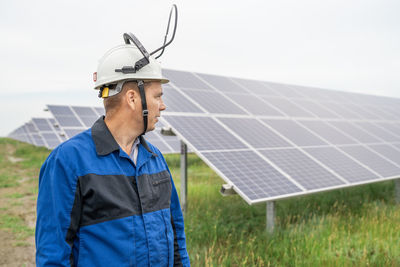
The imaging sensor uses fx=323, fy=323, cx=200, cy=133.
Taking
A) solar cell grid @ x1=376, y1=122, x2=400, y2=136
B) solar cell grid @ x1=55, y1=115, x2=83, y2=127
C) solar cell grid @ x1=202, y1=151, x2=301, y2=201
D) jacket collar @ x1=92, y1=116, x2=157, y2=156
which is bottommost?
solar cell grid @ x1=55, y1=115, x2=83, y2=127

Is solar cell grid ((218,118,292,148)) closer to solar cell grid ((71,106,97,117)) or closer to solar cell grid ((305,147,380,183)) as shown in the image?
solar cell grid ((305,147,380,183))

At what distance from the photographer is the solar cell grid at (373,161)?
7.43m

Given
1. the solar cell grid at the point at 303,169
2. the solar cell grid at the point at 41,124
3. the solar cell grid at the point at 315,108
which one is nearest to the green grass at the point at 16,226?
the solar cell grid at the point at 303,169

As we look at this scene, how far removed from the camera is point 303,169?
6.06 m

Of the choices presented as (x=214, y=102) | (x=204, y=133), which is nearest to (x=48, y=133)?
(x=214, y=102)

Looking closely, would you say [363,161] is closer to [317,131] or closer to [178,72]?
[317,131]

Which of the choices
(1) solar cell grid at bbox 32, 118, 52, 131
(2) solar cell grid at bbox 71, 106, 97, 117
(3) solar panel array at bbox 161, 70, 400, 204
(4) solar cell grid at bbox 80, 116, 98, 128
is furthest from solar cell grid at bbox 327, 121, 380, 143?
(1) solar cell grid at bbox 32, 118, 52, 131

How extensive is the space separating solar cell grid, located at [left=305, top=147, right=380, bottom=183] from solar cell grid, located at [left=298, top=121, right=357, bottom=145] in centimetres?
69

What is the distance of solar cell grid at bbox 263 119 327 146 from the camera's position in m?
7.36

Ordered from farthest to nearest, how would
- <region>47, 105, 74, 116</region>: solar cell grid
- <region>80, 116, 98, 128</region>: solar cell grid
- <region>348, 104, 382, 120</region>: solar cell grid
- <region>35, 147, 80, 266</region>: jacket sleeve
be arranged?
<region>80, 116, 98, 128</region>: solar cell grid → <region>47, 105, 74, 116</region>: solar cell grid → <region>348, 104, 382, 120</region>: solar cell grid → <region>35, 147, 80, 266</region>: jacket sleeve

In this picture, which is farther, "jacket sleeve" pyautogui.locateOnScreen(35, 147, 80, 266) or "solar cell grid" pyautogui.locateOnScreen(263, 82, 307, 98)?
"solar cell grid" pyautogui.locateOnScreen(263, 82, 307, 98)

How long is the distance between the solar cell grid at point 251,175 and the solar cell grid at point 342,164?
5.43 ft

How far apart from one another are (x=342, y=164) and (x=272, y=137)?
1604 mm

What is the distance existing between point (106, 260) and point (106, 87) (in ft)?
3.43
